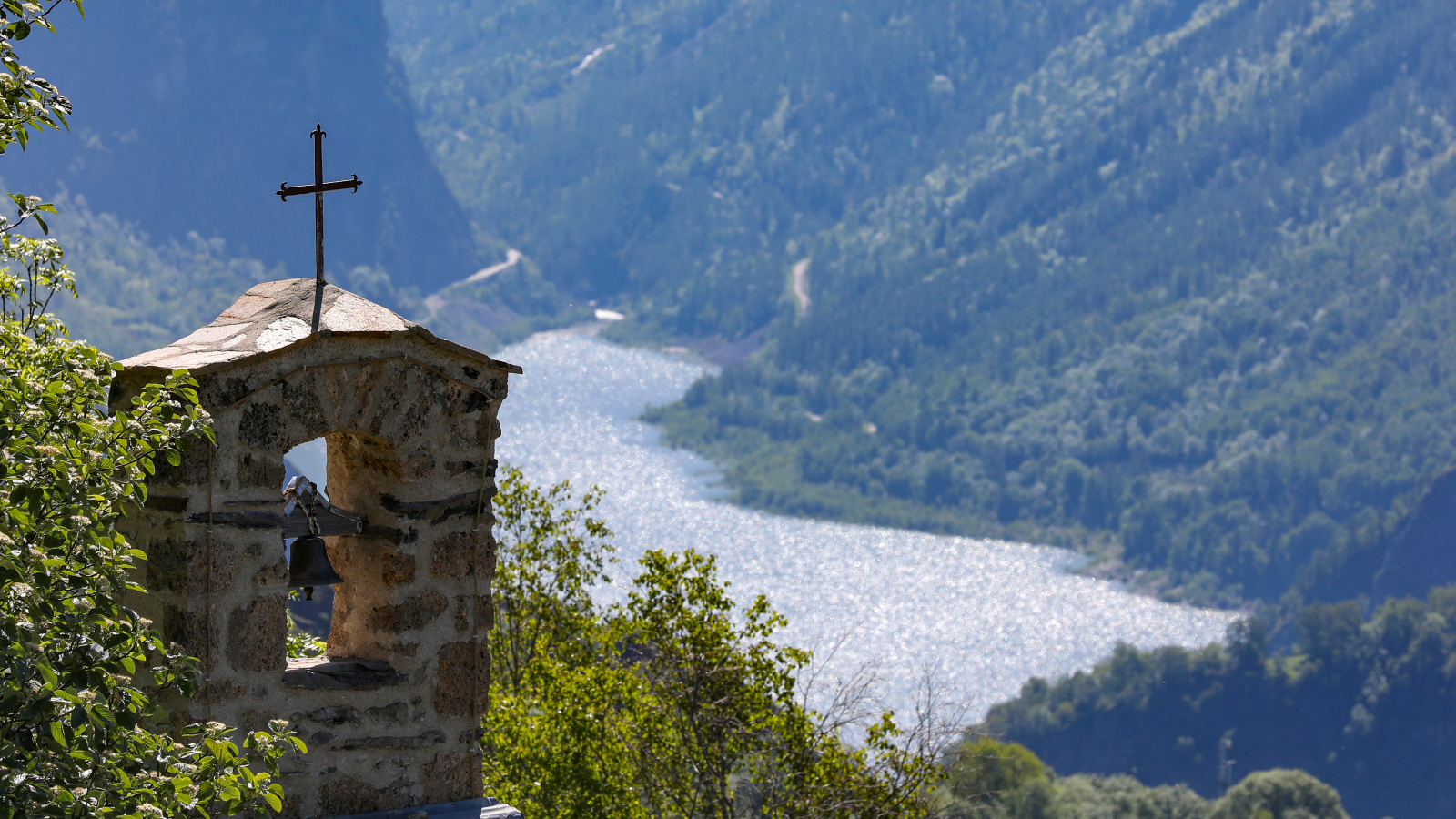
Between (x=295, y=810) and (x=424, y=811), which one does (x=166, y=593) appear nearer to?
(x=295, y=810)

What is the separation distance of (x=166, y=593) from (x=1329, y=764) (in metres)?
161

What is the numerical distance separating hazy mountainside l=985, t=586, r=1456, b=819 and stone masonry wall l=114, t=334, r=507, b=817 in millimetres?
137110

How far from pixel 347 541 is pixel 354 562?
0.17 metres

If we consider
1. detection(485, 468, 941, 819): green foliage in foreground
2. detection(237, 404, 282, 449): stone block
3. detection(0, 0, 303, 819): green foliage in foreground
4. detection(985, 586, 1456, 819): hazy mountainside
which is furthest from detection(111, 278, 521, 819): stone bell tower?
detection(985, 586, 1456, 819): hazy mountainside

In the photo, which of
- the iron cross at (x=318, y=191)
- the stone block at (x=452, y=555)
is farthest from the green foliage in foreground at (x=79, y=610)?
the stone block at (x=452, y=555)

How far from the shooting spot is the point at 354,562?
898 centimetres

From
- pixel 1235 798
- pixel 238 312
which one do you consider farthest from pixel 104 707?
pixel 1235 798

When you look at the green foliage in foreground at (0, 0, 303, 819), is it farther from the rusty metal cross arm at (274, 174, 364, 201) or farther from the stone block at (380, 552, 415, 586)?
the stone block at (380, 552, 415, 586)

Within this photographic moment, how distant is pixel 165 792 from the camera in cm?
640

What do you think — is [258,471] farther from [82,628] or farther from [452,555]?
[82,628]

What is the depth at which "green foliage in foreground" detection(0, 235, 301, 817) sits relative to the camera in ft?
19.9

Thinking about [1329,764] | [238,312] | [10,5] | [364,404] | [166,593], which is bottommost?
[1329,764]

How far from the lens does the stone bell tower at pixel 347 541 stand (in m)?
7.72

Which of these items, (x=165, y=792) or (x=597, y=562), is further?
(x=597, y=562)
